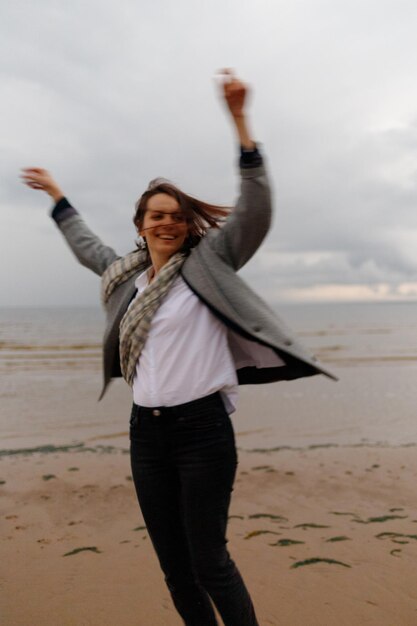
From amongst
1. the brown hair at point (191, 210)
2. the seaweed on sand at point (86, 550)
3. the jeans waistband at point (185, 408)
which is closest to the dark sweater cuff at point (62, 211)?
the brown hair at point (191, 210)

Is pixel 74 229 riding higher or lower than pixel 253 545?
higher

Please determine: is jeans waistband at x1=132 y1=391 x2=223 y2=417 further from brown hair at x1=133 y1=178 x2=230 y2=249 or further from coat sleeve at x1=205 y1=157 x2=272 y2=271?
brown hair at x1=133 y1=178 x2=230 y2=249

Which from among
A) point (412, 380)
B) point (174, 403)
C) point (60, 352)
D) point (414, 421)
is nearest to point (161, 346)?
point (174, 403)

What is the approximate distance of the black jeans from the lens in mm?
2088

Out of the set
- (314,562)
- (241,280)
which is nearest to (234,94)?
(241,280)

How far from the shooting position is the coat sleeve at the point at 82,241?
8.62 ft

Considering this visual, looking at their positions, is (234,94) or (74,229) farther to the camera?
(74,229)

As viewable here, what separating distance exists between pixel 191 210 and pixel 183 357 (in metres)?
0.62

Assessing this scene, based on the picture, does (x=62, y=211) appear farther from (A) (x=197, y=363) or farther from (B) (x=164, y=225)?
(A) (x=197, y=363)

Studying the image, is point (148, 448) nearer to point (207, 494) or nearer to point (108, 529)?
A: point (207, 494)

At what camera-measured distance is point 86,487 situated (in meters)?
5.96

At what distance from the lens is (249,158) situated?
201cm

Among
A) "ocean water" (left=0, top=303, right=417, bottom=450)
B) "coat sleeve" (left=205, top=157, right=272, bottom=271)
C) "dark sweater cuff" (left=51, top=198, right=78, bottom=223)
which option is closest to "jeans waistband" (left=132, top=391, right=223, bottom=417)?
"coat sleeve" (left=205, top=157, right=272, bottom=271)

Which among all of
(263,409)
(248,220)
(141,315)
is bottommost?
(263,409)
